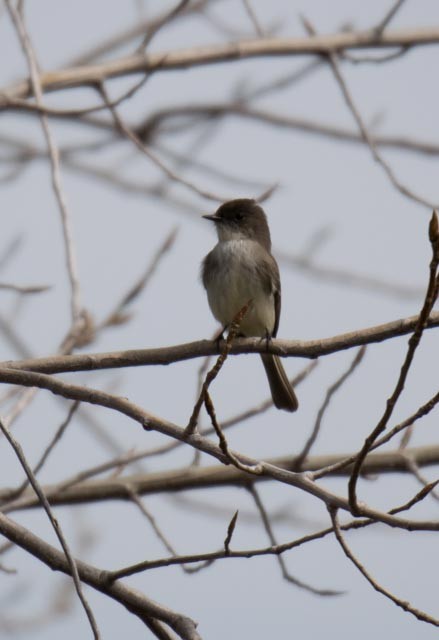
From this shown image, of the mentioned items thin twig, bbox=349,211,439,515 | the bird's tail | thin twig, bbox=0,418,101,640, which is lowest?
thin twig, bbox=0,418,101,640

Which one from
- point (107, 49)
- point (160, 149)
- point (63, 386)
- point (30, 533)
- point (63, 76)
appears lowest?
point (30, 533)

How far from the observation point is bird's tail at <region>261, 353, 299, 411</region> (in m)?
6.08

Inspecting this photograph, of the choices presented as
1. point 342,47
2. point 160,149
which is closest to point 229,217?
point 160,149

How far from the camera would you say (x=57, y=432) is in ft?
12.6

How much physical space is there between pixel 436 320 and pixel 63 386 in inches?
42.9

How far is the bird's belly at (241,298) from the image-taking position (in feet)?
19.0

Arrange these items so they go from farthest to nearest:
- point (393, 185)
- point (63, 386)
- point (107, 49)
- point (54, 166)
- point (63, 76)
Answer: point (107, 49) → point (63, 76) → point (393, 185) → point (54, 166) → point (63, 386)

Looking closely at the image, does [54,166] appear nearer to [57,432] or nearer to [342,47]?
[57,432]

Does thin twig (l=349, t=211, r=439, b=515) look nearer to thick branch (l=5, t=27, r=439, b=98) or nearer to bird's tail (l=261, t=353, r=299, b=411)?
bird's tail (l=261, t=353, r=299, b=411)

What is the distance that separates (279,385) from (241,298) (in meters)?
0.63

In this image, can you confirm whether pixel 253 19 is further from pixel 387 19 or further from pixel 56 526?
pixel 56 526

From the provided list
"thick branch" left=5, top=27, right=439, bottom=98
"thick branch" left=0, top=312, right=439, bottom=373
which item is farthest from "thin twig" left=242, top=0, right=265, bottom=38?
"thick branch" left=0, top=312, right=439, bottom=373

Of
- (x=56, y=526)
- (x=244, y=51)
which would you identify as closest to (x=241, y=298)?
(x=244, y=51)

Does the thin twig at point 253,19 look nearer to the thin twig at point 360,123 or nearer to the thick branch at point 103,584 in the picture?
the thin twig at point 360,123
